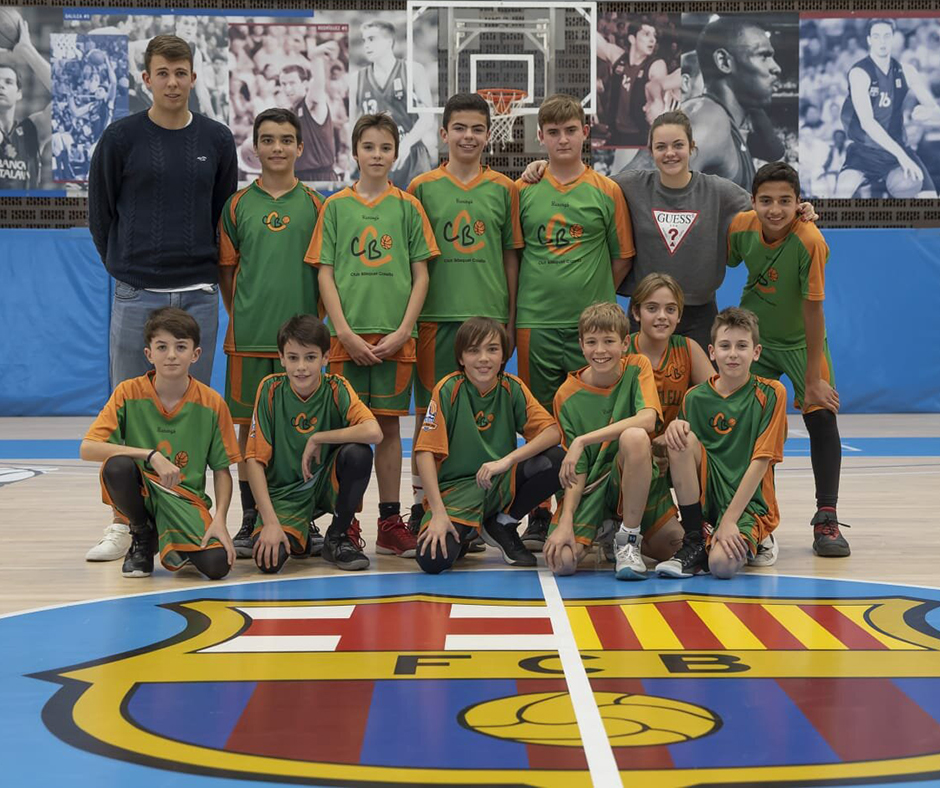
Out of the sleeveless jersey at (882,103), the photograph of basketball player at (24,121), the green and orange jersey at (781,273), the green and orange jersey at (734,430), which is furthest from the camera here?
the sleeveless jersey at (882,103)

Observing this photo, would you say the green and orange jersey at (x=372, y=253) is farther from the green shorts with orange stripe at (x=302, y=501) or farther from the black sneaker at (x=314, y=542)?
the black sneaker at (x=314, y=542)

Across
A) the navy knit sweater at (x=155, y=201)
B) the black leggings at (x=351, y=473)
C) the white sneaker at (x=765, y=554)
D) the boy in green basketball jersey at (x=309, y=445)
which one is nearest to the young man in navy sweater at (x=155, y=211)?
the navy knit sweater at (x=155, y=201)

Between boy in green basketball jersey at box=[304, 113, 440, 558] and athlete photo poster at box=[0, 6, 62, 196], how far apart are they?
8.18 m

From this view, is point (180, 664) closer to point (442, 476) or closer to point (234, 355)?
point (442, 476)

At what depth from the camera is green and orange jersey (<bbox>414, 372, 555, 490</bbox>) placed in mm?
4309

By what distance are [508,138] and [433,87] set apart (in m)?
1.06

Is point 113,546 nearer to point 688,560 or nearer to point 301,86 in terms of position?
point 688,560

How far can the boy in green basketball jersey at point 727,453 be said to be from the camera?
4.06m

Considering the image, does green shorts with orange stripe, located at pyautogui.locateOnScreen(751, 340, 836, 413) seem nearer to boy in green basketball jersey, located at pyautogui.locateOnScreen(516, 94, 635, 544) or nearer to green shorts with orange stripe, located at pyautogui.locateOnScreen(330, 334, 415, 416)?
boy in green basketball jersey, located at pyautogui.locateOnScreen(516, 94, 635, 544)

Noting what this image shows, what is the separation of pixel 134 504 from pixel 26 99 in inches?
351

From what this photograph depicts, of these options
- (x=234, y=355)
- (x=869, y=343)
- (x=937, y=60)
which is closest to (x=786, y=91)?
(x=937, y=60)

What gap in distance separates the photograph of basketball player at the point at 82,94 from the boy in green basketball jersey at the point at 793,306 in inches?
343

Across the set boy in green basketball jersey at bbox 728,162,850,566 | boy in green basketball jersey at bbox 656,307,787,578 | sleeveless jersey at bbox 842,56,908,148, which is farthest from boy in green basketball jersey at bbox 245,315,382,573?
sleeveless jersey at bbox 842,56,908,148

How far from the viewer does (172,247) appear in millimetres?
4453
